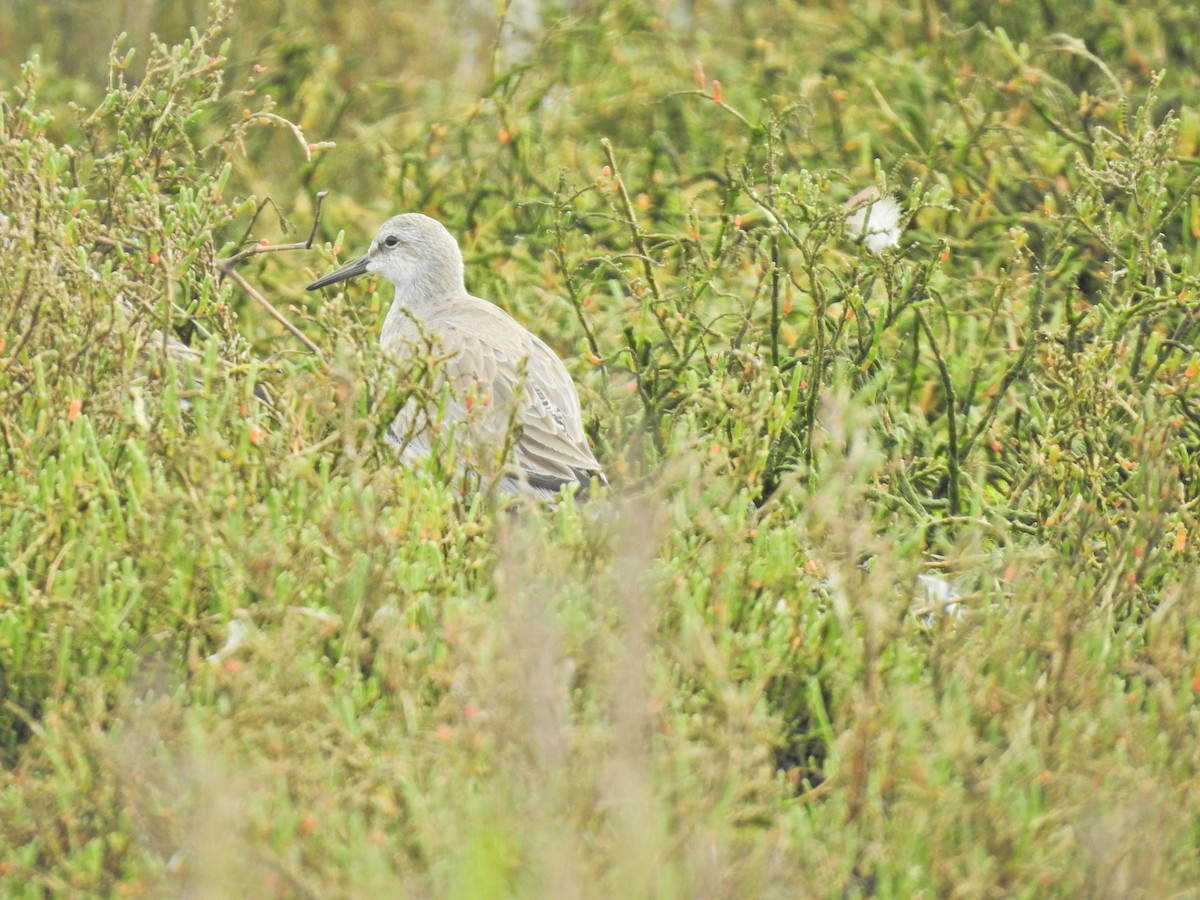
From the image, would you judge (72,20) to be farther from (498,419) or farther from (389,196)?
(498,419)

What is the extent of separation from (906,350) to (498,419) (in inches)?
55.2

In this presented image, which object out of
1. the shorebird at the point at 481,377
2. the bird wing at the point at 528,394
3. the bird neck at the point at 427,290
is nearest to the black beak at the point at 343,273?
the shorebird at the point at 481,377

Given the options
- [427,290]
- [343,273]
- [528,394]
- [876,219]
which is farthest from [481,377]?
[876,219]

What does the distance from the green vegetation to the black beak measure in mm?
197

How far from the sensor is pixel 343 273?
5.91m

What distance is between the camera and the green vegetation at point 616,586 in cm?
289

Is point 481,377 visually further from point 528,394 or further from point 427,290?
point 427,290

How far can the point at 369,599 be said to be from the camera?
3.42m

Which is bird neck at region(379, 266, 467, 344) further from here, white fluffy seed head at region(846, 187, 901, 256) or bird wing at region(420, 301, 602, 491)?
white fluffy seed head at region(846, 187, 901, 256)

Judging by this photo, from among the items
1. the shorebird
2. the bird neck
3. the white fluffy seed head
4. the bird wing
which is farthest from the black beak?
the white fluffy seed head

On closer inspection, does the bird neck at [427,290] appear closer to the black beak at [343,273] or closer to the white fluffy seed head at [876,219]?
the black beak at [343,273]

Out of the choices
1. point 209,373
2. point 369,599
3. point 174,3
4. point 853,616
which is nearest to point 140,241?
point 209,373

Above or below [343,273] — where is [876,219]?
above

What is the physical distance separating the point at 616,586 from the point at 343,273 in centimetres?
285
